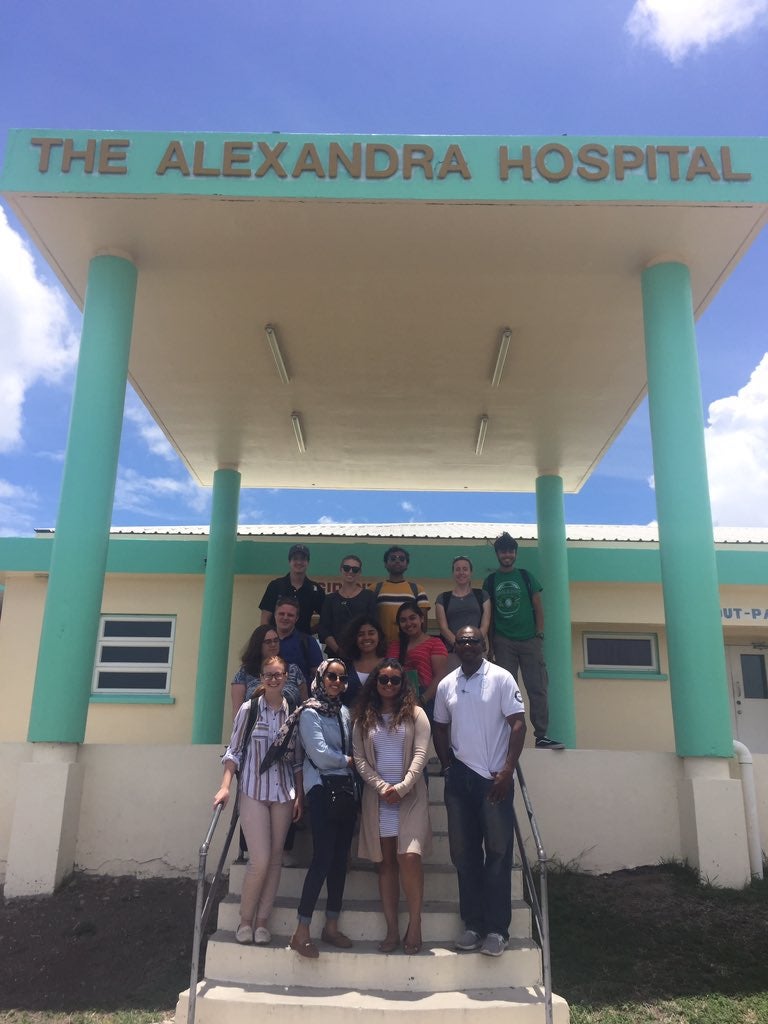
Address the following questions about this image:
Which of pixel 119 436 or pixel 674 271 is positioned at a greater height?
pixel 674 271

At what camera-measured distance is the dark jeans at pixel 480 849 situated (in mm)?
4641

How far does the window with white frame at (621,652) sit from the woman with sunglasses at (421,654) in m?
7.24

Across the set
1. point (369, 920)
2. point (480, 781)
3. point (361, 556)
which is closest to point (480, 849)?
point (480, 781)

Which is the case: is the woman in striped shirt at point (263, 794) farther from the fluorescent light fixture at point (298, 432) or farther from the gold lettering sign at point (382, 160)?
the fluorescent light fixture at point (298, 432)

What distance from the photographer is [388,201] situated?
6.62 metres

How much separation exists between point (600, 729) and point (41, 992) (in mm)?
9139

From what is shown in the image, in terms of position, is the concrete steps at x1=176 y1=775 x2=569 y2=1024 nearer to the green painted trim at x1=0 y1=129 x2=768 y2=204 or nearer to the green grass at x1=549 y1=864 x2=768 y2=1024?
the green grass at x1=549 y1=864 x2=768 y2=1024

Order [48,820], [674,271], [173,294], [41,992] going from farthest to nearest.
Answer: [173,294], [674,271], [48,820], [41,992]

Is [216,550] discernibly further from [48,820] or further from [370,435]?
[48,820]

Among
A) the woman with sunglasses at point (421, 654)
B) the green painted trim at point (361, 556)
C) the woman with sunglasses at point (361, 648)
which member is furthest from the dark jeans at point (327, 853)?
the green painted trim at point (361, 556)

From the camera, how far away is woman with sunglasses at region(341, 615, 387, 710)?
5.54m

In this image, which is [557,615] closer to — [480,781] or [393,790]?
[480,781]

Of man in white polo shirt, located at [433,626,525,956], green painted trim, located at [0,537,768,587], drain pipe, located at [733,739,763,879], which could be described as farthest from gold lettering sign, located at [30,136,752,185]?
green painted trim, located at [0,537,768,587]

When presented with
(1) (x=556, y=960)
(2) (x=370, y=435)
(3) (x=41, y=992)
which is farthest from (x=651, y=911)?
(2) (x=370, y=435)
